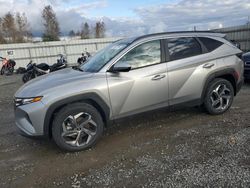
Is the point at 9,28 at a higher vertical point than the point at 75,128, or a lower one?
higher

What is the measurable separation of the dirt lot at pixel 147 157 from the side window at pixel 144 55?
1.25 m

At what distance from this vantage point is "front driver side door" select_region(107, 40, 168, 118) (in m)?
3.97

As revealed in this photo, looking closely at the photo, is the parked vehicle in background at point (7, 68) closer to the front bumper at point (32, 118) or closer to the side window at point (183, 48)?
the front bumper at point (32, 118)

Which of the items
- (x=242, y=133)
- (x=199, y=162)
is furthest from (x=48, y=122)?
(x=242, y=133)

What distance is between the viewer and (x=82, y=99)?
3.78m

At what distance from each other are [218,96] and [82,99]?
2.82 m

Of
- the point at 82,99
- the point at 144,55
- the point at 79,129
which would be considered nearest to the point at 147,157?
the point at 79,129

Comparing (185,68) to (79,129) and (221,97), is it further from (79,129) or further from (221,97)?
(79,129)

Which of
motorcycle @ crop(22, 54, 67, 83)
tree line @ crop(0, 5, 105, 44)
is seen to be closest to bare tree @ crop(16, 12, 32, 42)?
tree line @ crop(0, 5, 105, 44)

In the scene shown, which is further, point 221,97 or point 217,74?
point 221,97

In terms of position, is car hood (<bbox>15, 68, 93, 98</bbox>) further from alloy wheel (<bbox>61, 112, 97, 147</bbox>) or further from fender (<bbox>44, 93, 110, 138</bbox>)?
alloy wheel (<bbox>61, 112, 97, 147</bbox>)

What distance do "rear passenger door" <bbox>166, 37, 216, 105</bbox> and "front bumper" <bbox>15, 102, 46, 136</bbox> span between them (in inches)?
86.9

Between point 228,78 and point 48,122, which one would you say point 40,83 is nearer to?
point 48,122

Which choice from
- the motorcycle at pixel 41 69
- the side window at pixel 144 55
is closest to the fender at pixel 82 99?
the side window at pixel 144 55
